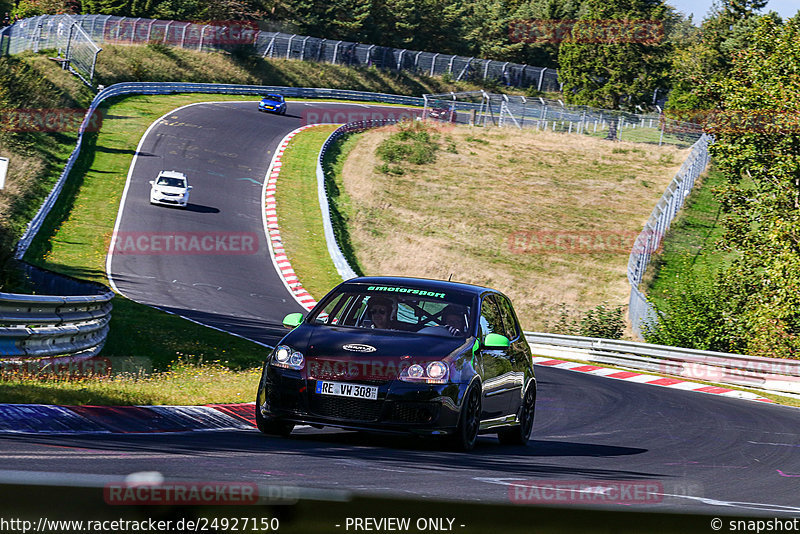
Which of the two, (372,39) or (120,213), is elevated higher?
(372,39)

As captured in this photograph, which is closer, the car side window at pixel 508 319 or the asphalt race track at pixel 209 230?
the car side window at pixel 508 319

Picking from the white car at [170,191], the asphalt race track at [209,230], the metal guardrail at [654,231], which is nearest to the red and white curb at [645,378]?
the metal guardrail at [654,231]

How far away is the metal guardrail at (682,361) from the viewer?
943 inches

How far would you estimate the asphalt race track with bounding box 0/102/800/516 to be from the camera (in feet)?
21.4

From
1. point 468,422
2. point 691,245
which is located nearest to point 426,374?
point 468,422

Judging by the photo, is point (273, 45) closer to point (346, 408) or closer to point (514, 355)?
point (514, 355)

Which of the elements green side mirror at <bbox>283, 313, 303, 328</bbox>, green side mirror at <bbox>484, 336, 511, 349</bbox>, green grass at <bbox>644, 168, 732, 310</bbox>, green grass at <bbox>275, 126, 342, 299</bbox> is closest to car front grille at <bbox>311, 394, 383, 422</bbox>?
green side mirror at <bbox>283, 313, 303, 328</bbox>

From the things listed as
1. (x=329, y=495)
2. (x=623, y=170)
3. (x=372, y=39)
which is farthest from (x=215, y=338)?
(x=372, y=39)

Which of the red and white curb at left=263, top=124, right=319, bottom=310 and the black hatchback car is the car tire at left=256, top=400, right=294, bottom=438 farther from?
the red and white curb at left=263, top=124, right=319, bottom=310

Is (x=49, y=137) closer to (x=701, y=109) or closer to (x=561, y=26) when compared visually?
(x=701, y=109)

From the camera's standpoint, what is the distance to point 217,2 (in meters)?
85.0

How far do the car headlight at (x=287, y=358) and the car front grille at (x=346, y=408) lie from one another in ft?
1.12

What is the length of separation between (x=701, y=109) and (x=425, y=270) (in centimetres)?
5168

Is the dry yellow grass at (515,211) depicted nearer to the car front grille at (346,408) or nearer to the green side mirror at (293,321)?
the green side mirror at (293,321)
